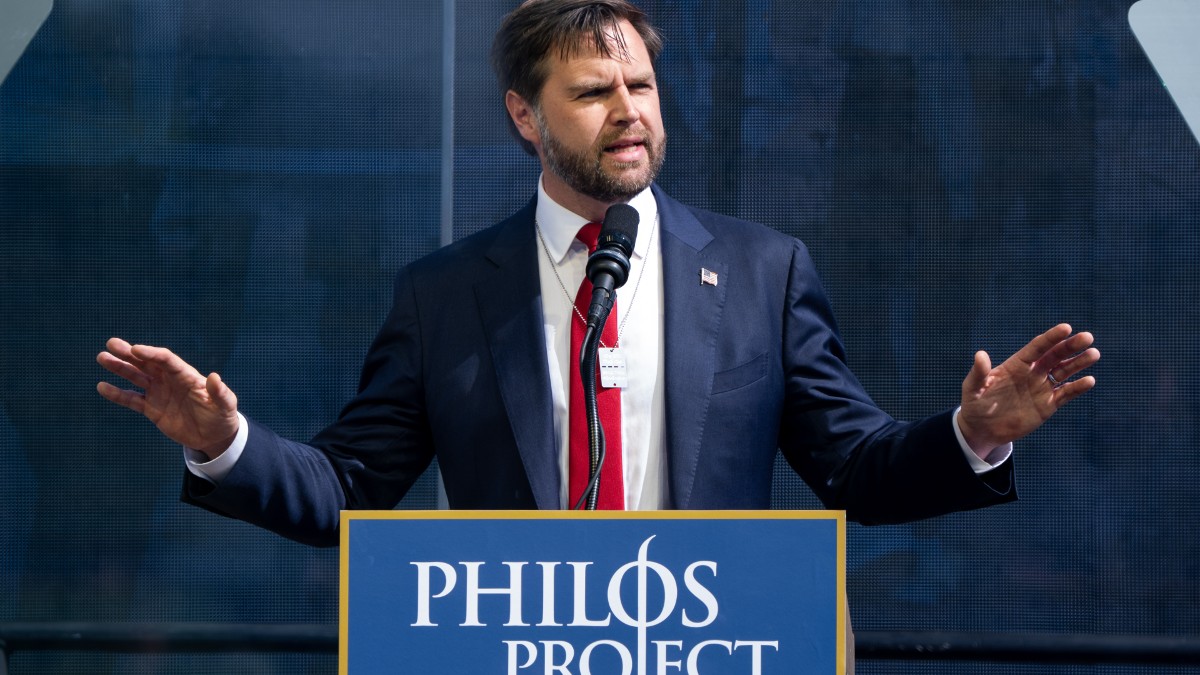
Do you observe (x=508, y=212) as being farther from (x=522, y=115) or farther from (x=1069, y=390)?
(x=1069, y=390)

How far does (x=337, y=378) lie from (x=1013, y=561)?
4.49ft

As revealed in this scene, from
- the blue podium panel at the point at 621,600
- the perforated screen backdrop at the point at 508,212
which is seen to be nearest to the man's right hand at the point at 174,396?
the blue podium panel at the point at 621,600

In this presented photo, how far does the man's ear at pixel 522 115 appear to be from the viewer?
1984 mm

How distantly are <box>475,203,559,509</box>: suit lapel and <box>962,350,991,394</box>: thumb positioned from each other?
529mm

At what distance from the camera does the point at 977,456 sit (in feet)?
5.20

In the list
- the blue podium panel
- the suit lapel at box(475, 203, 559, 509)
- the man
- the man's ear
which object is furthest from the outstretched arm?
the man's ear

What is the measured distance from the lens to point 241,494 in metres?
1.59

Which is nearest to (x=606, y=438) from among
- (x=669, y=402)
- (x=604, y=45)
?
(x=669, y=402)

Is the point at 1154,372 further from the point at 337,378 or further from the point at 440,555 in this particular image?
the point at 440,555

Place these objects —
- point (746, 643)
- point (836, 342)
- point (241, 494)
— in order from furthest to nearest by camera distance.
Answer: point (836, 342)
point (241, 494)
point (746, 643)

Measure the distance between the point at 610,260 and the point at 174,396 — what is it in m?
0.49

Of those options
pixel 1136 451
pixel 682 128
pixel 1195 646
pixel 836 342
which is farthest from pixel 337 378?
pixel 1195 646

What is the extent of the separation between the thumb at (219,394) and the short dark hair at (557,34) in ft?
2.19

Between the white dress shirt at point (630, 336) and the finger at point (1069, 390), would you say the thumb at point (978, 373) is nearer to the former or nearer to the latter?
the finger at point (1069, 390)
